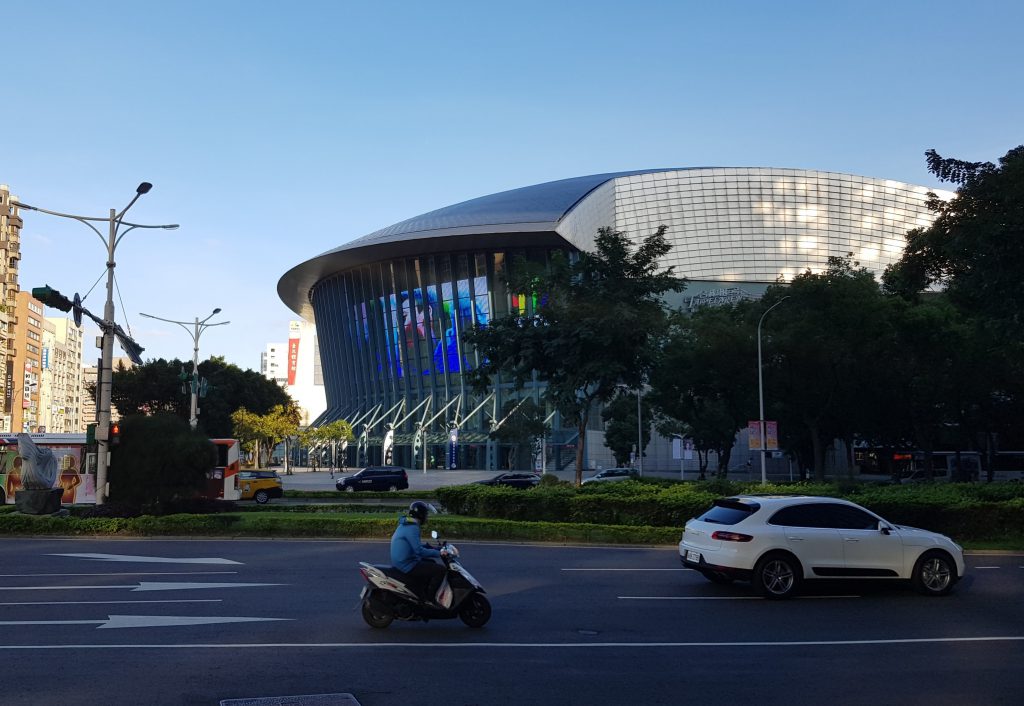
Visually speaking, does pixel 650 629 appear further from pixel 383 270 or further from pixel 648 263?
pixel 383 270

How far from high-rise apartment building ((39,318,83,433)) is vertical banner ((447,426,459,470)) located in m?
107

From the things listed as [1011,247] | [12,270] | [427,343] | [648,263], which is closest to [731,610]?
[1011,247]

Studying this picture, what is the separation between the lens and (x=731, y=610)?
42.1 feet

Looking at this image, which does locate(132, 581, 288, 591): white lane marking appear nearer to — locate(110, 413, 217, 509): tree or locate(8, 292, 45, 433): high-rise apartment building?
locate(110, 413, 217, 509): tree

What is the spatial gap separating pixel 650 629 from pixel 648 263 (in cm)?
2265

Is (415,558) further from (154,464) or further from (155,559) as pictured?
(154,464)

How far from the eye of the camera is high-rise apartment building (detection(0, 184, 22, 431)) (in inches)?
4294

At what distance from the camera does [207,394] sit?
77.4m

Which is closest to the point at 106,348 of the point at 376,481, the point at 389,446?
the point at 376,481

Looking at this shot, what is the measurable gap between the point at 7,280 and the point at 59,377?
235 ft

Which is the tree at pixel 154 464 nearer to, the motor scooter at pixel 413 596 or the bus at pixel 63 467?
the bus at pixel 63 467

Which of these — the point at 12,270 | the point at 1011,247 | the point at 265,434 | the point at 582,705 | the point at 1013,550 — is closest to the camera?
the point at 582,705

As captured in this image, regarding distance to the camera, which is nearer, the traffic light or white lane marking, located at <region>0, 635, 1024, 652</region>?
white lane marking, located at <region>0, 635, 1024, 652</region>

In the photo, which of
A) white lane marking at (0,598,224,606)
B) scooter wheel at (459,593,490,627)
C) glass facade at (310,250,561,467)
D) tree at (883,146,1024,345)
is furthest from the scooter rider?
glass facade at (310,250,561,467)
